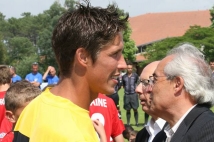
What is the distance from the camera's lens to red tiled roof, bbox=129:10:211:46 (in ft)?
287

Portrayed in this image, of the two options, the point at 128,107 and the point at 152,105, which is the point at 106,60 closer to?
the point at 152,105

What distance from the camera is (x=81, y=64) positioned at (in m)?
2.22

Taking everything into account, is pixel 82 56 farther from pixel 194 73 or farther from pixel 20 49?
pixel 20 49

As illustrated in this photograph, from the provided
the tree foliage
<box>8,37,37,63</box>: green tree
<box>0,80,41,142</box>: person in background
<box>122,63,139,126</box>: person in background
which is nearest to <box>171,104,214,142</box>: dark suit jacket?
<box>0,80,41,142</box>: person in background

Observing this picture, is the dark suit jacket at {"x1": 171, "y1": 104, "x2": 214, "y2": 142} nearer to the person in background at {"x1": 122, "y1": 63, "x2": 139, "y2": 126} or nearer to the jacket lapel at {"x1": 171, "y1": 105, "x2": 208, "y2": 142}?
the jacket lapel at {"x1": 171, "y1": 105, "x2": 208, "y2": 142}

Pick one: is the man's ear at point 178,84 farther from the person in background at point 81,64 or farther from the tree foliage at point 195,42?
the tree foliage at point 195,42

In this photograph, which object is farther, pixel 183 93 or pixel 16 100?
pixel 16 100

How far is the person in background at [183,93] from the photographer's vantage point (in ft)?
10.2

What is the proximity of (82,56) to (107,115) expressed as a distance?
11.8ft

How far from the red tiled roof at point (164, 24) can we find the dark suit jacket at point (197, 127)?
82182mm

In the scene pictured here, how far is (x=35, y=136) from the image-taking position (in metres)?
2.08

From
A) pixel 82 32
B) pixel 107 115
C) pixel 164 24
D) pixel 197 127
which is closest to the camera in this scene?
pixel 82 32

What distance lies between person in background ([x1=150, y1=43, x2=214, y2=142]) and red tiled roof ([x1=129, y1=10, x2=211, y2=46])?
81916 millimetres

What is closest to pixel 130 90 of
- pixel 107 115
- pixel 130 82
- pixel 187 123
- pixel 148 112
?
pixel 130 82
